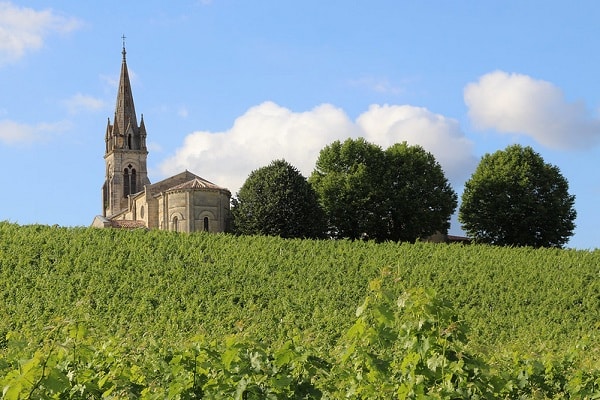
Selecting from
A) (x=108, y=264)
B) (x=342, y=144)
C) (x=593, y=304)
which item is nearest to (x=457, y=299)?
(x=593, y=304)

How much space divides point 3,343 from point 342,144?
36.1 metres

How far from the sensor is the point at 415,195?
180 ft

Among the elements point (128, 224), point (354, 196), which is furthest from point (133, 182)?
point (354, 196)

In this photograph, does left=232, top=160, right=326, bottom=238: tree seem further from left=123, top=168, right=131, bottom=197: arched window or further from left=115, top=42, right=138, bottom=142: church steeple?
left=115, top=42, right=138, bottom=142: church steeple

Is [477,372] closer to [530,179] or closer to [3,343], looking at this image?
[3,343]

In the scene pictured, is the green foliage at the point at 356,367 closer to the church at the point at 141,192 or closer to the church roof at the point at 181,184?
the church at the point at 141,192

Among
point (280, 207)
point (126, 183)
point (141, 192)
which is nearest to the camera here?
point (280, 207)

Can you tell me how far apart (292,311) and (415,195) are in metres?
29.7

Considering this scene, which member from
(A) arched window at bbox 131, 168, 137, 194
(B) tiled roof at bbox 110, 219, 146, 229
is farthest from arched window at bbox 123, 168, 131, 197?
(B) tiled roof at bbox 110, 219, 146, 229

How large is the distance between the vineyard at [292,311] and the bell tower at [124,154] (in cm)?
5349

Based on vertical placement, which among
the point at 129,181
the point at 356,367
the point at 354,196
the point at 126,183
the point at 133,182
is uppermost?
the point at 129,181

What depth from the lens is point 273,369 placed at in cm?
864

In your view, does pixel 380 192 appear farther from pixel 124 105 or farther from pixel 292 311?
pixel 124 105

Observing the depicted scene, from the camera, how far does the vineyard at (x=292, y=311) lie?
27.9 feet
